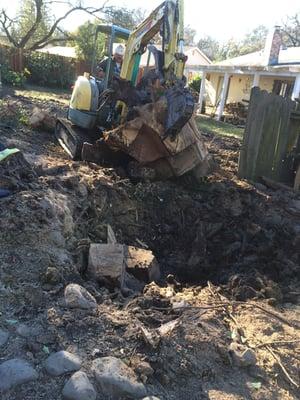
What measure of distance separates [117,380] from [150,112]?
4.71 meters

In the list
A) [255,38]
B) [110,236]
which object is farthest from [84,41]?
[255,38]

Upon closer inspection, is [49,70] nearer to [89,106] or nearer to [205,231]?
[89,106]

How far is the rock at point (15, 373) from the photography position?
277cm

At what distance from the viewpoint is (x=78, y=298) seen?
12.1ft

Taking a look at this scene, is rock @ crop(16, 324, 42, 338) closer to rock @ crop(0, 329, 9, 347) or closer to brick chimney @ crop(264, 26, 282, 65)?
rock @ crop(0, 329, 9, 347)

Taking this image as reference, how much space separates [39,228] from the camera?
4.59 metres

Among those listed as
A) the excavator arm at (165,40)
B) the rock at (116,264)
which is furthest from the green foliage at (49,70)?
the rock at (116,264)

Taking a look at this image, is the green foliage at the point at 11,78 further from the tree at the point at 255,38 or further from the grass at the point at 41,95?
the tree at the point at 255,38

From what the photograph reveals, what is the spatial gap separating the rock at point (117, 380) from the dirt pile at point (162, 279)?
57 millimetres

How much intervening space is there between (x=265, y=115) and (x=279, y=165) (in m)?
1.00

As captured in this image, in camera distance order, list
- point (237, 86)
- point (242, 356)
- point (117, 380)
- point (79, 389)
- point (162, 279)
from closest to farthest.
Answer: point (79, 389), point (117, 380), point (242, 356), point (162, 279), point (237, 86)

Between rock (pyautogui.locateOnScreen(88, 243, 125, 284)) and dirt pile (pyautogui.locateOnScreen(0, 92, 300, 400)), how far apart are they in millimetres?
117

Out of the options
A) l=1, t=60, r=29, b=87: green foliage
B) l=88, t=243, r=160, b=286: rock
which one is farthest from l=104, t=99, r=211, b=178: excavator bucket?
l=1, t=60, r=29, b=87: green foliage

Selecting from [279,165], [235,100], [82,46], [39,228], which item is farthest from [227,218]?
[82,46]
